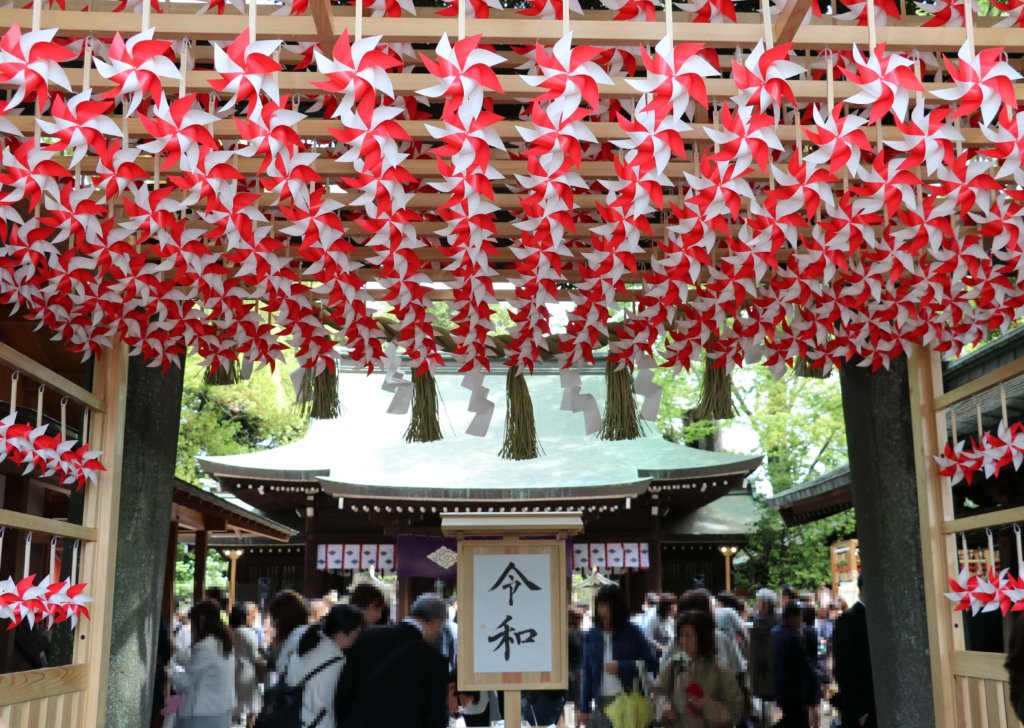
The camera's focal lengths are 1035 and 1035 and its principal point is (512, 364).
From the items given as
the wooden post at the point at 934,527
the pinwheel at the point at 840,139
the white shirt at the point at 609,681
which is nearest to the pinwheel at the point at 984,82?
the pinwheel at the point at 840,139

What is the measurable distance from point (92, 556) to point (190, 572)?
72.0 ft

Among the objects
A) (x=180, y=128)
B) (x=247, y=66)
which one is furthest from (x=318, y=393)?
(x=247, y=66)

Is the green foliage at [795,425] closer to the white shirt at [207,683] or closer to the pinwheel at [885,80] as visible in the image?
the white shirt at [207,683]

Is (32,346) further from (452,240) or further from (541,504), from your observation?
(541,504)

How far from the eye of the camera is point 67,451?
3914 millimetres

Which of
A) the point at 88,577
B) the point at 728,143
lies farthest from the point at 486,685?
the point at 728,143

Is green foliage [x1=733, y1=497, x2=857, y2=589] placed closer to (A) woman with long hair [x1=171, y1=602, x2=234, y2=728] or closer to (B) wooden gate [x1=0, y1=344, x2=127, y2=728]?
(A) woman with long hair [x1=171, y1=602, x2=234, y2=728]

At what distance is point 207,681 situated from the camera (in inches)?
228

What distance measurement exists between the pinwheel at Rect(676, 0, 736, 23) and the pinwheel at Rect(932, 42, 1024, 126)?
700 millimetres

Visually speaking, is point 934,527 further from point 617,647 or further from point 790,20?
point 790,20

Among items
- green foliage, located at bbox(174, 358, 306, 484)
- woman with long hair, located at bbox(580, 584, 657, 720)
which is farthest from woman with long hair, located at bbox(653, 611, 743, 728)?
green foliage, located at bbox(174, 358, 306, 484)

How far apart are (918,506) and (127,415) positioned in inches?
135

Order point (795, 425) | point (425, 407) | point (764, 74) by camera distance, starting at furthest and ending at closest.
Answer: point (795, 425) < point (425, 407) < point (764, 74)

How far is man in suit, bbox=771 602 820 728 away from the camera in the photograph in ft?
23.7
